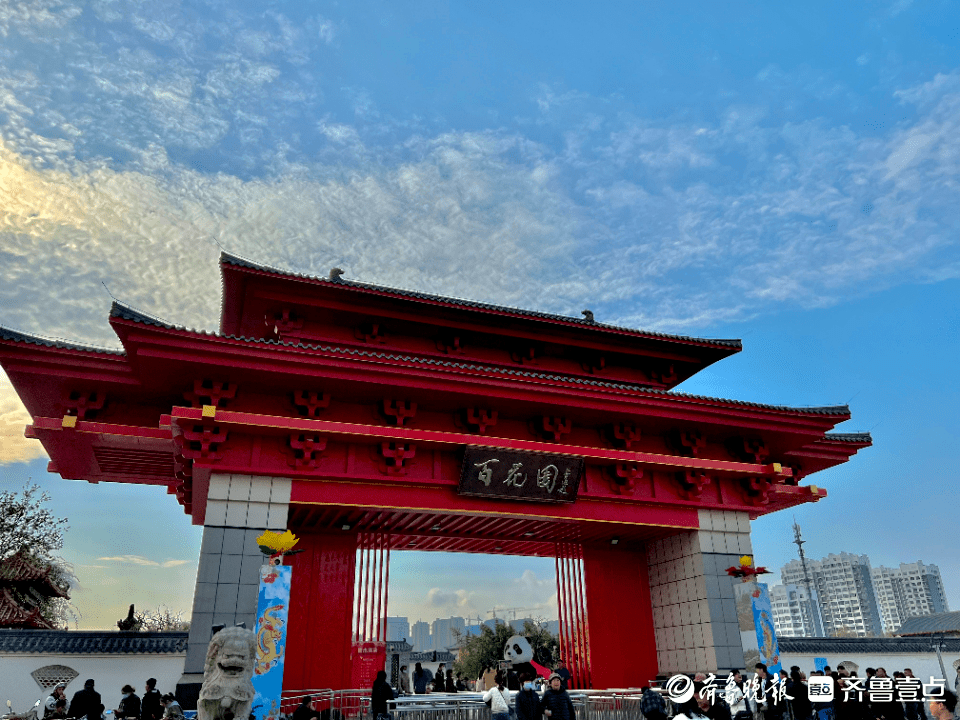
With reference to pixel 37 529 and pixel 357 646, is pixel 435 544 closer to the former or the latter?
pixel 357 646

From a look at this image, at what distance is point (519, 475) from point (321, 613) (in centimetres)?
536

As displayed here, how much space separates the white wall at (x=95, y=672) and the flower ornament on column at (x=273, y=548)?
308 inches

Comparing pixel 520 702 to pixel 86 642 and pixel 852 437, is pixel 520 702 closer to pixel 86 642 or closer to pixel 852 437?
pixel 852 437

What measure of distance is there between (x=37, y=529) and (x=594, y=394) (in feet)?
99.4

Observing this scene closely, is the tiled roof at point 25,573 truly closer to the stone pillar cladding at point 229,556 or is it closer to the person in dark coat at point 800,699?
the stone pillar cladding at point 229,556

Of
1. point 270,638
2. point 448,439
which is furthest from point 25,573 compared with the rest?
point 448,439

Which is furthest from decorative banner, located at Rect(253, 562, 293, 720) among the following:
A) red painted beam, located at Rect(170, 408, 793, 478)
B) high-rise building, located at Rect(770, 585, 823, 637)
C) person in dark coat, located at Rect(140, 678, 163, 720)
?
high-rise building, located at Rect(770, 585, 823, 637)

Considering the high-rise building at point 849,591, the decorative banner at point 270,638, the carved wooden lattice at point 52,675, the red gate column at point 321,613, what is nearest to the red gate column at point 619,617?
the red gate column at point 321,613

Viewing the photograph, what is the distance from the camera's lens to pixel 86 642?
17.9 m

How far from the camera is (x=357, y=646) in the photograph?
14266 mm

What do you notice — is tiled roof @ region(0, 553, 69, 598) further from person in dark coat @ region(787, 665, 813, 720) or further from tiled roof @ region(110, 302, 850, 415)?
person in dark coat @ region(787, 665, 813, 720)

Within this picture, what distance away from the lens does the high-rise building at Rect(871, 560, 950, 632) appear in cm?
13262

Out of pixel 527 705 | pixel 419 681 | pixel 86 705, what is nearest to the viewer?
pixel 527 705

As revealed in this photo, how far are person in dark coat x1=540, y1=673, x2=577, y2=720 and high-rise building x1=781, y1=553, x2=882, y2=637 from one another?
147 metres
